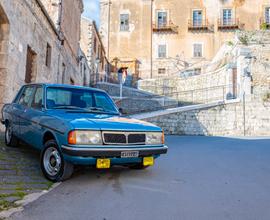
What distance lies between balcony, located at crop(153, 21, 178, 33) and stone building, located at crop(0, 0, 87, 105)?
1780 centimetres

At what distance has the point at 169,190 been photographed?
4211 millimetres

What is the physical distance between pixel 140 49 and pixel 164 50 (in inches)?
125

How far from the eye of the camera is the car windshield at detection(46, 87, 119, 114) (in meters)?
5.24

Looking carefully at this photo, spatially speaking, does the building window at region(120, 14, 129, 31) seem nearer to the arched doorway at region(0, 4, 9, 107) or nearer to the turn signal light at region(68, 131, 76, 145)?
the arched doorway at region(0, 4, 9, 107)

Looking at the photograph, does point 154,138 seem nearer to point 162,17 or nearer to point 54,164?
point 54,164

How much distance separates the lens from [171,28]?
3434cm

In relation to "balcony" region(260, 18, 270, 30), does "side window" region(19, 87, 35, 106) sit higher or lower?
lower

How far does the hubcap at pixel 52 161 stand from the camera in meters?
4.36

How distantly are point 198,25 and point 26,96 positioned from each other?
105 feet

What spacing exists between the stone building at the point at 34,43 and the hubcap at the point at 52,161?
4719 mm

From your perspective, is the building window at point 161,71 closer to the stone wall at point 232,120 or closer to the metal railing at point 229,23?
the metal railing at point 229,23

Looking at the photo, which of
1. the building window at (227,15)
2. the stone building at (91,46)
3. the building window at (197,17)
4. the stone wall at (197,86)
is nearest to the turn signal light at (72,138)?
the stone wall at (197,86)

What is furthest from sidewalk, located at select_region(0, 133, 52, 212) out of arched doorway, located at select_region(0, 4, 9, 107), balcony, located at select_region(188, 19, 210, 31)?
balcony, located at select_region(188, 19, 210, 31)

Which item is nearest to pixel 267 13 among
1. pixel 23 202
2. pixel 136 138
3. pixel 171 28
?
pixel 171 28
